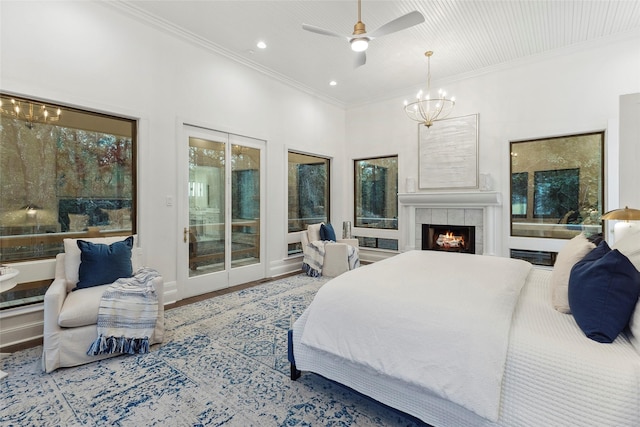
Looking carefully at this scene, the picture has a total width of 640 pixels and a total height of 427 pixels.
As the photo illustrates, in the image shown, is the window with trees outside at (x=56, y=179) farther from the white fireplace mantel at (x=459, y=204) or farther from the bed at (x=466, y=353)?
the white fireplace mantel at (x=459, y=204)

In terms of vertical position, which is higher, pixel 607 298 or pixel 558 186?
pixel 558 186

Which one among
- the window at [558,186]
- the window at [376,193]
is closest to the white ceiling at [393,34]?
the window at [558,186]

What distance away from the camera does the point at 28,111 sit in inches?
113

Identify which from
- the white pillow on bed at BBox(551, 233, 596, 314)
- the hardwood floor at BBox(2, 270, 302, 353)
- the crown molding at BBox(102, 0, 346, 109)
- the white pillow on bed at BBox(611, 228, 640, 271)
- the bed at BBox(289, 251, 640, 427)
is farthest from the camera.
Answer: the crown molding at BBox(102, 0, 346, 109)

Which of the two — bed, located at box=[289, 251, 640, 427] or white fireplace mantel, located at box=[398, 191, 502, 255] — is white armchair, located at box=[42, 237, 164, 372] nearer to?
bed, located at box=[289, 251, 640, 427]

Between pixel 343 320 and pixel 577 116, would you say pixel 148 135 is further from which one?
pixel 577 116

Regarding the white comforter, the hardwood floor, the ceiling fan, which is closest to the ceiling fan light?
the ceiling fan

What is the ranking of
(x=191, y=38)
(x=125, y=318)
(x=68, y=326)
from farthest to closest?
(x=191, y=38), (x=125, y=318), (x=68, y=326)

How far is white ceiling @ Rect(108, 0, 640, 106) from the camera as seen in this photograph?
Result: 3.39 m

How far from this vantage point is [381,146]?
244 inches

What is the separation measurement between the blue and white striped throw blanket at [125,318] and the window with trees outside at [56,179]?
38.5 inches

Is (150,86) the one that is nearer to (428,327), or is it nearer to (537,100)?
(428,327)

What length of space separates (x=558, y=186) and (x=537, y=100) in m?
1.33

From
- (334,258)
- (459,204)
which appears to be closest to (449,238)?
(459,204)
